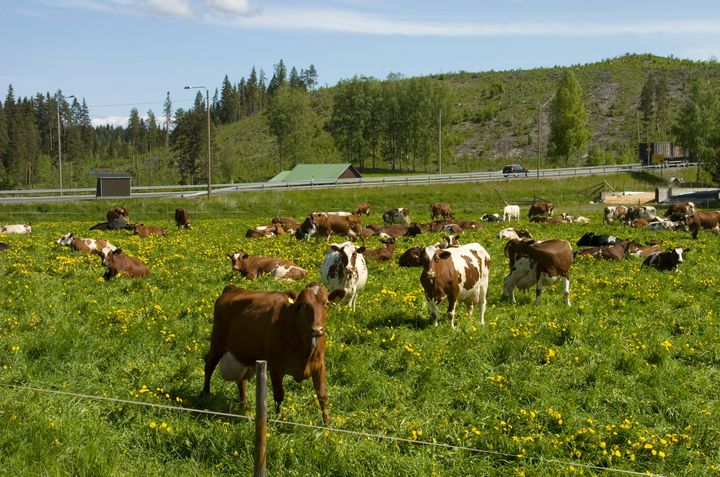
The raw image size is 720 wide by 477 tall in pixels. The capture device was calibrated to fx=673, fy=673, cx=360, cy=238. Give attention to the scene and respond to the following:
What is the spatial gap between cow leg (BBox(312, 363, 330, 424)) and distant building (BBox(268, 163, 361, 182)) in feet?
237

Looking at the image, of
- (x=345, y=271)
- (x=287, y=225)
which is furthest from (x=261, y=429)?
(x=287, y=225)

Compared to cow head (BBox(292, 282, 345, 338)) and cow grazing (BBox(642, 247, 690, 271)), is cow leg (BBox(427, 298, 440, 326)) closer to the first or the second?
cow head (BBox(292, 282, 345, 338))

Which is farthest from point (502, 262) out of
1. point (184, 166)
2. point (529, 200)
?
point (184, 166)

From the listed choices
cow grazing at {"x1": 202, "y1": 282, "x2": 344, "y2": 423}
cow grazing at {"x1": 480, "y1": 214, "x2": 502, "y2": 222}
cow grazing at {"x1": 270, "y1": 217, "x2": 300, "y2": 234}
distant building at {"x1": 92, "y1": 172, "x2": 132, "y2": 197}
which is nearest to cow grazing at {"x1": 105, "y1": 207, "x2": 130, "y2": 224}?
cow grazing at {"x1": 270, "y1": 217, "x2": 300, "y2": 234}

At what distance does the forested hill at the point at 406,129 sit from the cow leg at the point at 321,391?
88.0 m

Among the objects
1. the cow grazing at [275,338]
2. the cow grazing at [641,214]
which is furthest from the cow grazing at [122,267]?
the cow grazing at [641,214]

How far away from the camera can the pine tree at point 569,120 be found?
92500 millimetres

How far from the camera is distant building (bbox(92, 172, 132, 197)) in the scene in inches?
2399

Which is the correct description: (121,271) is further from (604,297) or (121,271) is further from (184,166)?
(184,166)

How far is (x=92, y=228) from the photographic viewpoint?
36.6 metres

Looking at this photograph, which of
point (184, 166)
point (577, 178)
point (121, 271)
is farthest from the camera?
point (184, 166)

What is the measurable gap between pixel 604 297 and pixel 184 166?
118558mm

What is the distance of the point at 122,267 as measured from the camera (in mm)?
19312

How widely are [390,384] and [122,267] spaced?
11.6 meters
